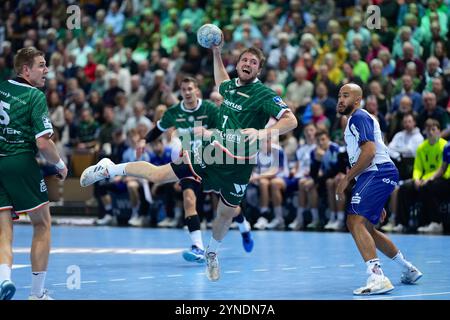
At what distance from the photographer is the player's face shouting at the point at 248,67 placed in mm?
10445

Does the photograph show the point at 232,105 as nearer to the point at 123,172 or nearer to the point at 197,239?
the point at 123,172

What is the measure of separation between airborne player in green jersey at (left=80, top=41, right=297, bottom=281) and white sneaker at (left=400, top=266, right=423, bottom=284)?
2096 mm

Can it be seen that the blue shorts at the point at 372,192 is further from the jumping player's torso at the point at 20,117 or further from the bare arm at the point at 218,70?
the jumping player's torso at the point at 20,117

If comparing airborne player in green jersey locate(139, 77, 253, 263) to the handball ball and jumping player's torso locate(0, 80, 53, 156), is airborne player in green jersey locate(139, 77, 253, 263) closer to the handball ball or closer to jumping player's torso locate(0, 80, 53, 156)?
the handball ball

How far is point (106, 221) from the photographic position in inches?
787

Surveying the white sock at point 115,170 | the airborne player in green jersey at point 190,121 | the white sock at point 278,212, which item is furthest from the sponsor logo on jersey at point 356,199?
the white sock at point 278,212

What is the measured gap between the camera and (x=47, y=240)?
28.0ft

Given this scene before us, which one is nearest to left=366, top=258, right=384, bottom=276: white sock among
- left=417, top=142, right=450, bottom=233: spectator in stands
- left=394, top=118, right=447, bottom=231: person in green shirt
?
left=417, top=142, right=450, bottom=233: spectator in stands

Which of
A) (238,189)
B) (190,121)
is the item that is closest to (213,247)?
(238,189)

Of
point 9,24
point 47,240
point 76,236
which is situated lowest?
point 76,236

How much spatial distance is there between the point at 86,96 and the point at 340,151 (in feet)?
26.8

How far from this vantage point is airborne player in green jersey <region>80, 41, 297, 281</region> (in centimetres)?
1042
